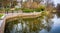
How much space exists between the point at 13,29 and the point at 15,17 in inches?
41.5

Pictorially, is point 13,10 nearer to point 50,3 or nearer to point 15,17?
point 15,17

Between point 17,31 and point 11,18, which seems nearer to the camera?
point 17,31

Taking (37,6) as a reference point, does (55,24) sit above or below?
below

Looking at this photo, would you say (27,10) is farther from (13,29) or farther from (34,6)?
(13,29)

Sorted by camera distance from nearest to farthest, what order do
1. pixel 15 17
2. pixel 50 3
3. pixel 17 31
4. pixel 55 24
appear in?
1. pixel 17 31
2. pixel 55 24
3. pixel 50 3
4. pixel 15 17

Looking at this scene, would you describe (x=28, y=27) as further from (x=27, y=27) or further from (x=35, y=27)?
(x=35, y=27)

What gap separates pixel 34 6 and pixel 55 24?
79 centimetres

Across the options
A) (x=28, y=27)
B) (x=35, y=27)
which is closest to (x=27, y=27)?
(x=28, y=27)

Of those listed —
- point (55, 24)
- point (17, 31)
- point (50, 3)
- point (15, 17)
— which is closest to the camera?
point (17, 31)

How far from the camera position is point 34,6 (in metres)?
4.37

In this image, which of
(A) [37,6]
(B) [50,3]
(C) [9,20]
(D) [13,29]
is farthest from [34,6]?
(D) [13,29]

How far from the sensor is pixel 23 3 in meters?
4.34

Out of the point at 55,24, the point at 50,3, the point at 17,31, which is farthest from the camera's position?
the point at 50,3

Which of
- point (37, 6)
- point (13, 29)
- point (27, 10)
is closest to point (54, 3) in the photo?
point (37, 6)
